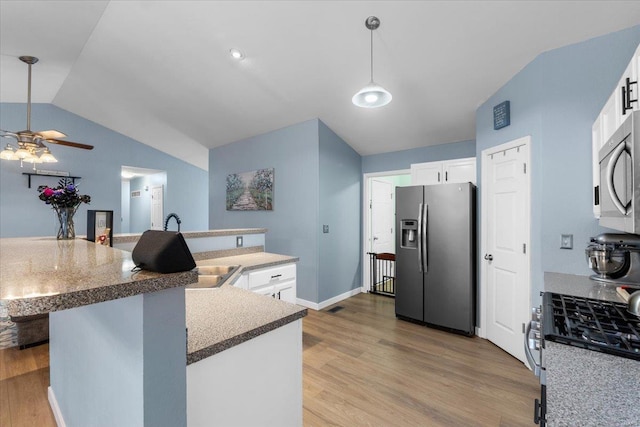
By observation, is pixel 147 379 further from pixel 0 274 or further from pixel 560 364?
pixel 560 364

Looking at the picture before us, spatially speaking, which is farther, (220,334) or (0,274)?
(220,334)

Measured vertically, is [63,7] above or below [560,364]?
above

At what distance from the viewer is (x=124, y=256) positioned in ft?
3.50

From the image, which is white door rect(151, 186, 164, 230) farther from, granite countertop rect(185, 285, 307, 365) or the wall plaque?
the wall plaque

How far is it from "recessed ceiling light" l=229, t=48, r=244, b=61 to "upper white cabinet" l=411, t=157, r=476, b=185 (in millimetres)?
2462

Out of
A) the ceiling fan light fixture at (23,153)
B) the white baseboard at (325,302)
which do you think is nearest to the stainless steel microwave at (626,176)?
the white baseboard at (325,302)

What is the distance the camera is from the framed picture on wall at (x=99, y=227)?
74.0 inches

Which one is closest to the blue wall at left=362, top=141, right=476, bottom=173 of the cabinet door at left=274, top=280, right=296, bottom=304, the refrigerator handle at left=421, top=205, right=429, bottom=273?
the refrigerator handle at left=421, top=205, right=429, bottom=273

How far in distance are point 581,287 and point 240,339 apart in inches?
76.1

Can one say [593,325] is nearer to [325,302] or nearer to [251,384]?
[251,384]

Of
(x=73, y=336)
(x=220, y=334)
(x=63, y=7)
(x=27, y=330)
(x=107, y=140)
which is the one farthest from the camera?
(x=107, y=140)

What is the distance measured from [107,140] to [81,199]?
413cm

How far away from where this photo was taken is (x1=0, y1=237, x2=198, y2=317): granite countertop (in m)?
0.57

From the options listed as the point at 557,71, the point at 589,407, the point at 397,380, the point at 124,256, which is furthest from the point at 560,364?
the point at 557,71
